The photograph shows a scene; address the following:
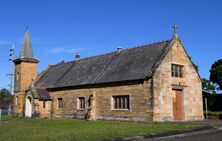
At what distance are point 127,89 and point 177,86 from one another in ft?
14.5

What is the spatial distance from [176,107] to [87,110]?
28.9 feet

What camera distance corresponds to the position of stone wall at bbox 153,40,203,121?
24.5 m

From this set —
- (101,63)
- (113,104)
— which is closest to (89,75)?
(101,63)

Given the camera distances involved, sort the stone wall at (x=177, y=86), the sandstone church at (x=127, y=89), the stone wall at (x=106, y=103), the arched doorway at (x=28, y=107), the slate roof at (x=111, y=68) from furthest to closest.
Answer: the arched doorway at (x=28, y=107) → the slate roof at (x=111, y=68) → the sandstone church at (x=127, y=89) → the stone wall at (x=106, y=103) → the stone wall at (x=177, y=86)

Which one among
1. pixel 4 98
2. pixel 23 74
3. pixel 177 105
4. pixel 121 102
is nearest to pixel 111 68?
pixel 121 102

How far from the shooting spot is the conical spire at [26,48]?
40.2m

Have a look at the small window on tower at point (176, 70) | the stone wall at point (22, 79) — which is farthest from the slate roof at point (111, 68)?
the small window on tower at point (176, 70)

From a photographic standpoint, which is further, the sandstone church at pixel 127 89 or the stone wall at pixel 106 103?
the sandstone church at pixel 127 89

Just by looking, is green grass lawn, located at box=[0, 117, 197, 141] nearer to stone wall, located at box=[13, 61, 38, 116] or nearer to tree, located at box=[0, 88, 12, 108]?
stone wall, located at box=[13, 61, 38, 116]

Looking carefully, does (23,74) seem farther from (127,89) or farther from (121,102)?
(127,89)

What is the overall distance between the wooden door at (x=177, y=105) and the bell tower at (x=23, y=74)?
20.6 m

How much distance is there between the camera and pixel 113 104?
27547 millimetres

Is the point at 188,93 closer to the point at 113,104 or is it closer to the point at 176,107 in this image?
the point at 176,107

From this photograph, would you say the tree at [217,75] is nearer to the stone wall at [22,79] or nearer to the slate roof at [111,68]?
the slate roof at [111,68]
